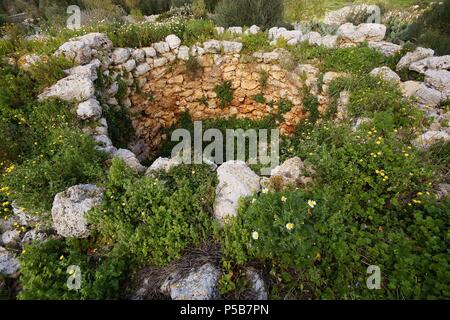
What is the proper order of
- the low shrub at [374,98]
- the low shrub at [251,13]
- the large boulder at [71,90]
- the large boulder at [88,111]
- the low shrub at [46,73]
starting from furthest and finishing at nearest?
1. the low shrub at [251,13]
2. the low shrub at [46,73]
3. the large boulder at [71,90]
4. the large boulder at [88,111]
5. the low shrub at [374,98]

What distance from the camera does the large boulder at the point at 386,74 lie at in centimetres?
494

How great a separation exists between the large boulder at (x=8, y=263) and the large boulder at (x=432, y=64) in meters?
6.76

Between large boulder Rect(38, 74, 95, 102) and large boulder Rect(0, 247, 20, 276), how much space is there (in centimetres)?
270

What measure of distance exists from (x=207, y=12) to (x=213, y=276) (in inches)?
337

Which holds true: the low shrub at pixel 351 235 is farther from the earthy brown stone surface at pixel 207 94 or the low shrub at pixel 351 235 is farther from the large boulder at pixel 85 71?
the large boulder at pixel 85 71

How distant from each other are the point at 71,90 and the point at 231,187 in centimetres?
341

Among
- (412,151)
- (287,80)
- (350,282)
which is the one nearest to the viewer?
(350,282)

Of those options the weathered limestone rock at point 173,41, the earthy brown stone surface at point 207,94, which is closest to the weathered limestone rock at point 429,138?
the earthy brown stone surface at point 207,94

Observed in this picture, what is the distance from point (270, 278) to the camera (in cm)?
253

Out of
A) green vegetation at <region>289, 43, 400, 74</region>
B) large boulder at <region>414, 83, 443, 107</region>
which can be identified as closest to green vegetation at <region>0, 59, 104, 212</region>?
green vegetation at <region>289, 43, 400, 74</region>

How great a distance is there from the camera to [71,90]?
460cm
